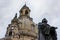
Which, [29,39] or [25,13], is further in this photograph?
[25,13]

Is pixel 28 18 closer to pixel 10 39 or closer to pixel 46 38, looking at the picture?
pixel 10 39

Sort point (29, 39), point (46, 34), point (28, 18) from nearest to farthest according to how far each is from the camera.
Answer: point (46, 34) < point (29, 39) < point (28, 18)

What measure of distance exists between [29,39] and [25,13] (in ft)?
31.3

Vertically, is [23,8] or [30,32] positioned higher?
[23,8]

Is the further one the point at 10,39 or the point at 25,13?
the point at 25,13

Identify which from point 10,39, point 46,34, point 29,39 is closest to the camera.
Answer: point 46,34

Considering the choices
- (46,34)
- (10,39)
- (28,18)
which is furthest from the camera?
(28,18)

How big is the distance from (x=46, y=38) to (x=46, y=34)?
32 centimetres

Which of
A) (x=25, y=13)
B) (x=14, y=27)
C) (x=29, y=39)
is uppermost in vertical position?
(x=25, y=13)

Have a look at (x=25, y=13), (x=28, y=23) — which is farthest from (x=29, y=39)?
(x=25, y=13)

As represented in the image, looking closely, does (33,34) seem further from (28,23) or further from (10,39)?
(10,39)

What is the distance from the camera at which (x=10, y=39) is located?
148 feet

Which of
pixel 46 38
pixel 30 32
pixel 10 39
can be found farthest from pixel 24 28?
pixel 46 38

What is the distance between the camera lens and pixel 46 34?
14.7 metres
